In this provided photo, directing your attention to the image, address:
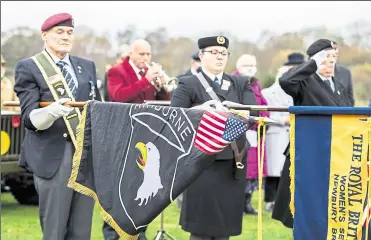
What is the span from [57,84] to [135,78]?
9.43ft

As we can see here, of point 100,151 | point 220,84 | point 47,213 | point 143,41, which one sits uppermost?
point 143,41

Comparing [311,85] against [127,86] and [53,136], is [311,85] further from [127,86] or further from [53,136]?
[127,86]

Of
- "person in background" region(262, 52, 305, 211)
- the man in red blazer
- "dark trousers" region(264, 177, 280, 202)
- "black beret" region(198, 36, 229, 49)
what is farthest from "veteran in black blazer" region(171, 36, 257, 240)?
"dark trousers" region(264, 177, 280, 202)

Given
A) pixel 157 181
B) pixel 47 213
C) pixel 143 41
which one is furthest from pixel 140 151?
pixel 143 41

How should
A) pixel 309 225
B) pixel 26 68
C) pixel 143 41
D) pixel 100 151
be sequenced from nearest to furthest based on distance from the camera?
pixel 309 225 → pixel 100 151 → pixel 26 68 → pixel 143 41

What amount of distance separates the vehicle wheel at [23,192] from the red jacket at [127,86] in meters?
3.45

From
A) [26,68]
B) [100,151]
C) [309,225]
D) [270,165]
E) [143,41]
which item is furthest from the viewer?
[270,165]

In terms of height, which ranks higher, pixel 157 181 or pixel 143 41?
pixel 143 41

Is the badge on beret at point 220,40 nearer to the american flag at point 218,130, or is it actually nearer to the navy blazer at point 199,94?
the navy blazer at point 199,94

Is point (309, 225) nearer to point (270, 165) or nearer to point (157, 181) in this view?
point (157, 181)

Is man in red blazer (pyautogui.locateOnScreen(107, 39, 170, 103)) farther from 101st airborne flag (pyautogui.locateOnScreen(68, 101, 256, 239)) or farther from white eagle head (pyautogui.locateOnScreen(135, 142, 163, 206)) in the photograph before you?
white eagle head (pyautogui.locateOnScreen(135, 142, 163, 206))

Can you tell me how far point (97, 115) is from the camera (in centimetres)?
604

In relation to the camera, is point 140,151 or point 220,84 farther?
point 220,84

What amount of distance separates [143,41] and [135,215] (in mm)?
4185
